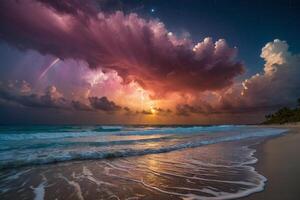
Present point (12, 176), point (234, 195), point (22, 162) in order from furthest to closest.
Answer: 1. point (22, 162)
2. point (12, 176)
3. point (234, 195)

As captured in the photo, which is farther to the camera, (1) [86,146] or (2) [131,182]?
(1) [86,146]

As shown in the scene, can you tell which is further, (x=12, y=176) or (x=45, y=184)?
(x=12, y=176)

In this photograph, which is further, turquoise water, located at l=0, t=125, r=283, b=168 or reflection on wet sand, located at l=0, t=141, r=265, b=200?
turquoise water, located at l=0, t=125, r=283, b=168

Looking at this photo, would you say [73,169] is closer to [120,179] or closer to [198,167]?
[120,179]

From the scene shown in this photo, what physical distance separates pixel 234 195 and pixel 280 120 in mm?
133618

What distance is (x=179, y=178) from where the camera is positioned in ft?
20.2

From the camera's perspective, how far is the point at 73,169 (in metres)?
7.66

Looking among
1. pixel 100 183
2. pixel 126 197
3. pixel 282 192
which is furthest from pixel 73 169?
pixel 282 192

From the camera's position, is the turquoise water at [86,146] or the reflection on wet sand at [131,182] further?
the turquoise water at [86,146]

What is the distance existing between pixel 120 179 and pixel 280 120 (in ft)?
438

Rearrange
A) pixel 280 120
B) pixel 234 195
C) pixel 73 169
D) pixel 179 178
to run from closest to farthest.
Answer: pixel 234 195, pixel 179 178, pixel 73 169, pixel 280 120

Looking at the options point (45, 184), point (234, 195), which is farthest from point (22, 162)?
point (234, 195)

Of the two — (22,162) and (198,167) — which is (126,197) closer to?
(198,167)

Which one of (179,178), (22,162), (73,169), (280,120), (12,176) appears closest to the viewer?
(179,178)
